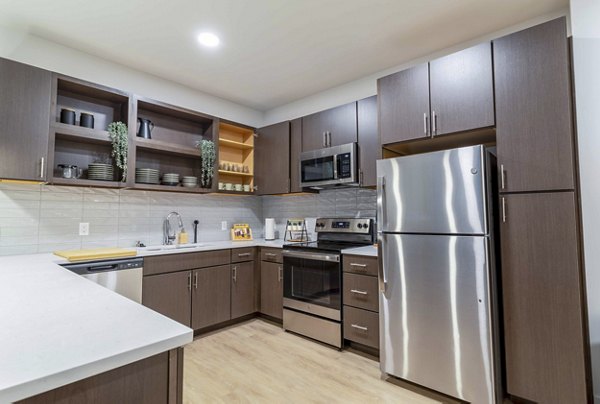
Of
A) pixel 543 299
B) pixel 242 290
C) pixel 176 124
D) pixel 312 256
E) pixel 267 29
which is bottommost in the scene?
pixel 242 290

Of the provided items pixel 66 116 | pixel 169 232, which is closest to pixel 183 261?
pixel 169 232

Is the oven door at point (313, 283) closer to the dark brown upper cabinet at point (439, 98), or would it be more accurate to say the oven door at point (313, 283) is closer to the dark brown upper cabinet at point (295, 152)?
the dark brown upper cabinet at point (295, 152)

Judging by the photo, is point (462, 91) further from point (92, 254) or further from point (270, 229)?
point (92, 254)

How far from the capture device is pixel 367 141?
2963 mm

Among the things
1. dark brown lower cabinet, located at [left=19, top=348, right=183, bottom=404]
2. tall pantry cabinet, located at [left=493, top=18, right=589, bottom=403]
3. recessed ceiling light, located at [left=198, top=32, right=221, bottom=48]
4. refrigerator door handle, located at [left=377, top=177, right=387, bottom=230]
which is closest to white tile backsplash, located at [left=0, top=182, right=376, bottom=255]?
refrigerator door handle, located at [left=377, top=177, right=387, bottom=230]

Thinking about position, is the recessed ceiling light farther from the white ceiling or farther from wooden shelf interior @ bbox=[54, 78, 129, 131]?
wooden shelf interior @ bbox=[54, 78, 129, 131]

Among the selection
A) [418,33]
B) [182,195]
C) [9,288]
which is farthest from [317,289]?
[418,33]

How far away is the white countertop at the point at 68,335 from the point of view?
64cm

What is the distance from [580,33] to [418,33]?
1.02 meters

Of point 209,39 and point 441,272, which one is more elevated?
point 209,39

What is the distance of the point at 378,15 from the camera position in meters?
2.29

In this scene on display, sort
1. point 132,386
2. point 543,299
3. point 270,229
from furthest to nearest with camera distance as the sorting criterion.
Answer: point 270,229
point 543,299
point 132,386

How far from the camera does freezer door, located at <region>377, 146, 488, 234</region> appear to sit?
1.91 metres

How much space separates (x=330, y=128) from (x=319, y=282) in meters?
1.53
